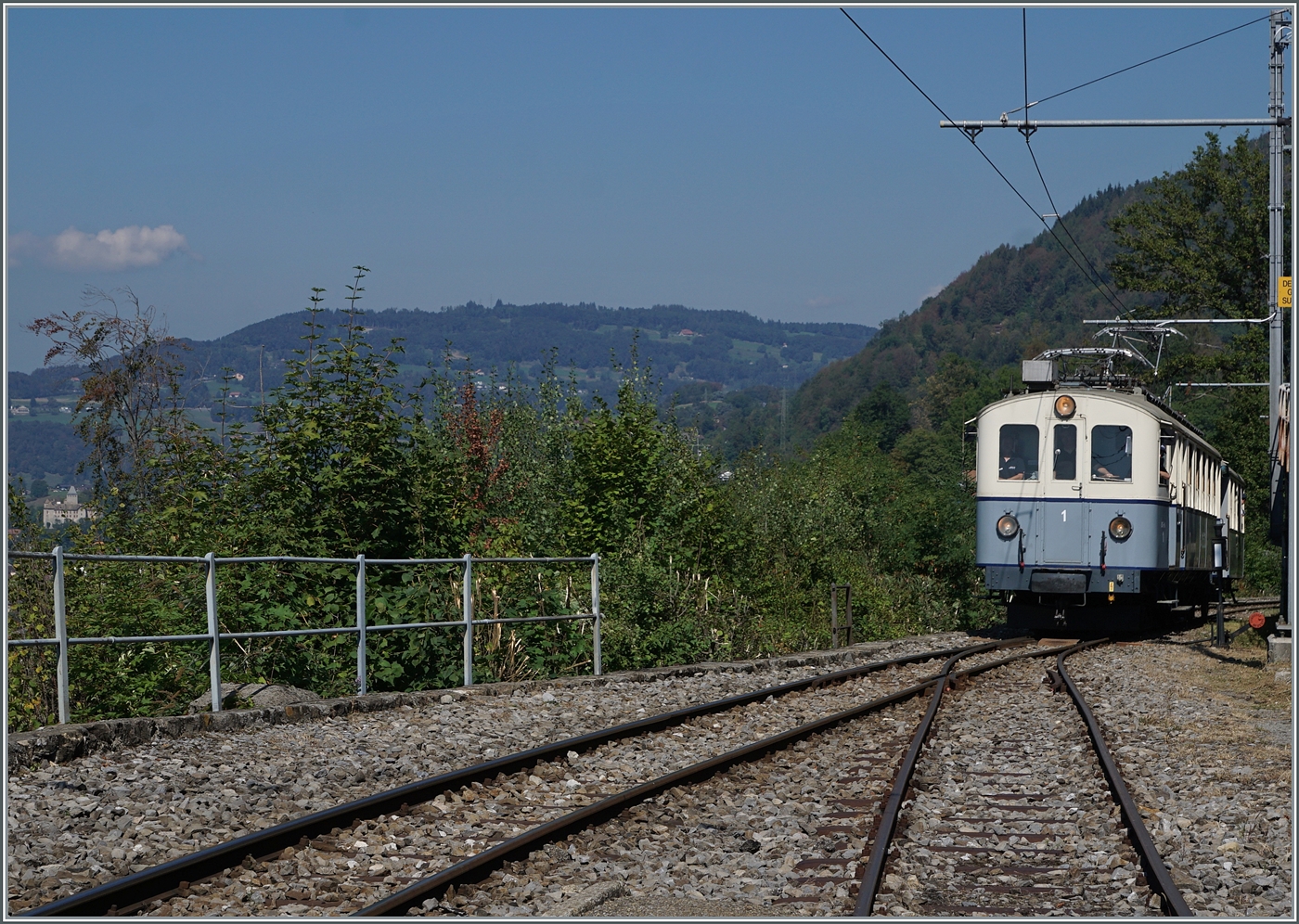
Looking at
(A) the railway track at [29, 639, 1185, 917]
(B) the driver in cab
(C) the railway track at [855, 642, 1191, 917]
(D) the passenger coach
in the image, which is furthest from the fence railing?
(B) the driver in cab

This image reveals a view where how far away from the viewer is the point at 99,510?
14938 mm

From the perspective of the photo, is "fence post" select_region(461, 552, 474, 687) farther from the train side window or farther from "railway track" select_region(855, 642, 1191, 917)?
the train side window

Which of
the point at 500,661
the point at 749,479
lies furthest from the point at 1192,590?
the point at 500,661

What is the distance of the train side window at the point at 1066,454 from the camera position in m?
19.4

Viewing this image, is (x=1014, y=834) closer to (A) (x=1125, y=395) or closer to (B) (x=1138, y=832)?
(B) (x=1138, y=832)

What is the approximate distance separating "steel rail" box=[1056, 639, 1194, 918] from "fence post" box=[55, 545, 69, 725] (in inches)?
251

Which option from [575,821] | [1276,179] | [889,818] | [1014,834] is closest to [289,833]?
[575,821]

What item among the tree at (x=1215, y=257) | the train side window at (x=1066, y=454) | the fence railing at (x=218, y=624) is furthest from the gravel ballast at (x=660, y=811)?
the tree at (x=1215, y=257)

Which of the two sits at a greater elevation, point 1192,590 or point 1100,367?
point 1100,367

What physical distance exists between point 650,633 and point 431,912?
10.6 meters

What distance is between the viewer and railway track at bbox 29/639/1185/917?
18.5 ft

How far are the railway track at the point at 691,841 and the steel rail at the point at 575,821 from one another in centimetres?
1

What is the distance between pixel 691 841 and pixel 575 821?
622mm

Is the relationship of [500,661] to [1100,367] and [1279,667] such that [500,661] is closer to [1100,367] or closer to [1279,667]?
[1279,667]
